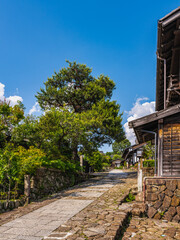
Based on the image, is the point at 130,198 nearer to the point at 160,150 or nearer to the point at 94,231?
the point at 160,150

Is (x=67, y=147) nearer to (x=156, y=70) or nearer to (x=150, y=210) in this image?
(x=156, y=70)

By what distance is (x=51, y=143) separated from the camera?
1428 centimetres

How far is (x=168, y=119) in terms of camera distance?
8.66 meters

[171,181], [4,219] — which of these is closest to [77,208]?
[4,219]

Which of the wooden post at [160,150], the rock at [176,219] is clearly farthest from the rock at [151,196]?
the wooden post at [160,150]

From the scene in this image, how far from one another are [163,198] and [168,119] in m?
3.26

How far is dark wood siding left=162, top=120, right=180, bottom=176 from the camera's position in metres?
8.23

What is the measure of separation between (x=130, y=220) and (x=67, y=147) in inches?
434

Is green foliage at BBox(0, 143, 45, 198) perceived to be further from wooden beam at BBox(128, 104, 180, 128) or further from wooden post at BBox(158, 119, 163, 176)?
wooden post at BBox(158, 119, 163, 176)

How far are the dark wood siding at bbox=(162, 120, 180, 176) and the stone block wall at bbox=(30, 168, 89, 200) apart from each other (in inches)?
255

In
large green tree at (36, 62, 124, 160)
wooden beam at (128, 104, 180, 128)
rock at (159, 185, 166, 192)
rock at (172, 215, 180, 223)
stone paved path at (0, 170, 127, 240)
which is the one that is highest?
large green tree at (36, 62, 124, 160)

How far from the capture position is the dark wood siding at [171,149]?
27.0 feet

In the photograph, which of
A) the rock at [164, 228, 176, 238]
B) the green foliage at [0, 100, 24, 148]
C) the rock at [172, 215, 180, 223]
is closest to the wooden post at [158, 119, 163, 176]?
the rock at [172, 215, 180, 223]

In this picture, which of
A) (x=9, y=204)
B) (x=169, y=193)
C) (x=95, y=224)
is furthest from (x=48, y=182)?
(x=169, y=193)
